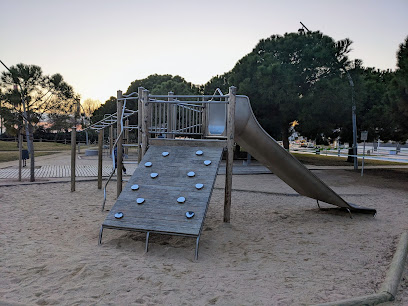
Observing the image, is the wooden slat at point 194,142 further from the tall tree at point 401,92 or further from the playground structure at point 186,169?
the tall tree at point 401,92

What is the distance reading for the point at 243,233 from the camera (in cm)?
646

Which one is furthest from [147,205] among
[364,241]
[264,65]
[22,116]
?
[264,65]

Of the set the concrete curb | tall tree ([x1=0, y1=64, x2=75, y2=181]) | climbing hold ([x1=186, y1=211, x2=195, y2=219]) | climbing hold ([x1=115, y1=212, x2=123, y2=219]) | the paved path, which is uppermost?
tall tree ([x1=0, y1=64, x2=75, y2=181])

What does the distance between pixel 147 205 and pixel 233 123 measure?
2410 mm

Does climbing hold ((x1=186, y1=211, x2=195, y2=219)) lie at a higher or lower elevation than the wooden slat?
lower

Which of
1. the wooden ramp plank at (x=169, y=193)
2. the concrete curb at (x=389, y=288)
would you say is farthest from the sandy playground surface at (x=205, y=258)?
the wooden ramp plank at (x=169, y=193)

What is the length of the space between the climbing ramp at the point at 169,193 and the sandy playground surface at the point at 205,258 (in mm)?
412

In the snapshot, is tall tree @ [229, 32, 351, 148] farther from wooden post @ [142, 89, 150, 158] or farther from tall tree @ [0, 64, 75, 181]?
wooden post @ [142, 89, 150, 158]

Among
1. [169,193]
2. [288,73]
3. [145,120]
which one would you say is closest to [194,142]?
[145,120]

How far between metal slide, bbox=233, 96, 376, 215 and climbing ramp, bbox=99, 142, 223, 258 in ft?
2.66

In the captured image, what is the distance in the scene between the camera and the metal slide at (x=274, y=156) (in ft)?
23.2

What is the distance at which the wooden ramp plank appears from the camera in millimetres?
5238

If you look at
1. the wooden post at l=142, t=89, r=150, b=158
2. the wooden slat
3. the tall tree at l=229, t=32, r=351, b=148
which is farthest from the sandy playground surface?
the tall tree at l=229, t=32, r=351, b=148

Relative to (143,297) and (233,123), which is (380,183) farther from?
(143,297)
